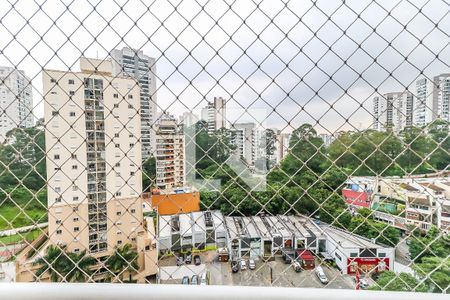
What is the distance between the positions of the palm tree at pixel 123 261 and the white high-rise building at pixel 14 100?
1.56ft

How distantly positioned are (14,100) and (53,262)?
510 millimetres

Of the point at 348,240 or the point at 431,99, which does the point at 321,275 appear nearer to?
the point at 348,240

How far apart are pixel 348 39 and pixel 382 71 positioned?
0.13 meters

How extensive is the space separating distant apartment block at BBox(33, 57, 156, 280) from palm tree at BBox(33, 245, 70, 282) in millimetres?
21

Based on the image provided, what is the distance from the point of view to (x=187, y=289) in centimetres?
70

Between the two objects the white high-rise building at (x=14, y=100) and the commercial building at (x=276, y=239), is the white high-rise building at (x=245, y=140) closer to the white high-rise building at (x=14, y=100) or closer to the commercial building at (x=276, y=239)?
the commercial building at (x=276, y=239)

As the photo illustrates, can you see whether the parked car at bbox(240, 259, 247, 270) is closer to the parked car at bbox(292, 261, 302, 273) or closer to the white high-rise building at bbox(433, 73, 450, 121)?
the parked car at bbox(292, 261, 302, 273)

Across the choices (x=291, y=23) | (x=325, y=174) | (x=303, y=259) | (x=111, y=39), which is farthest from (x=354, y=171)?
(x=111, y=39)

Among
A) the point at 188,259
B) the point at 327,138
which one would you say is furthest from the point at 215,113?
the point at 188,259

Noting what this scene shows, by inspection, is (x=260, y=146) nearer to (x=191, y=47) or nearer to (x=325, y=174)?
(x=325, y=174)

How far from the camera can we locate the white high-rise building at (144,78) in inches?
33.2

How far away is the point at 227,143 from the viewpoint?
834 mm

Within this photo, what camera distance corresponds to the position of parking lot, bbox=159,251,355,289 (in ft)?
2.50

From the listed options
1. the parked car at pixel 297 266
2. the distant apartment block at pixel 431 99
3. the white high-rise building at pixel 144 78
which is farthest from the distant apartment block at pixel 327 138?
the white high-rise building at pixel 144 78
